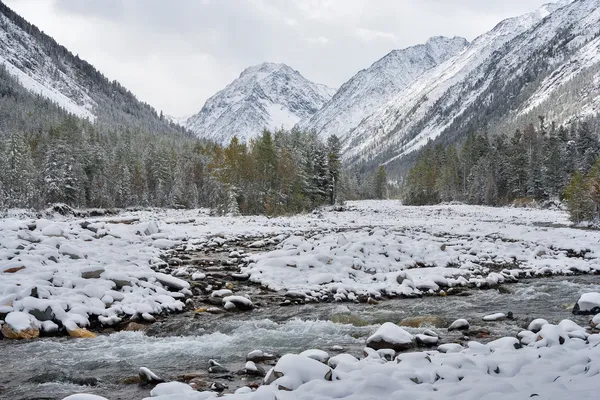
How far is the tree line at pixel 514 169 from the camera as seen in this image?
217ft

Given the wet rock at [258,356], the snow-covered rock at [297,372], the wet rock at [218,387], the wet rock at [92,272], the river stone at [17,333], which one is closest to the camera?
the snow-covered rock at [297,372]

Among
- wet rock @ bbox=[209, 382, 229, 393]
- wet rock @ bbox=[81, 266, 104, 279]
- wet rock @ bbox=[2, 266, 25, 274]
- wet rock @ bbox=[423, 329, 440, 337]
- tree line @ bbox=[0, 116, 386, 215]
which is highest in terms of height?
tree line @ bbox=[0, 116, 386, 215]

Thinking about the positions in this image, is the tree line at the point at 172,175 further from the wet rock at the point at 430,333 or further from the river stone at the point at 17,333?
the wet rock at the point at 430,333

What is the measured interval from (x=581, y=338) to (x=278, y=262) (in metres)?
10.9

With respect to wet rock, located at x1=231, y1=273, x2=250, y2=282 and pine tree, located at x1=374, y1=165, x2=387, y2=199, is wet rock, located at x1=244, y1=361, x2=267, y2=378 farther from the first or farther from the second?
pine tree, located at x1=374, y1=165, x2=387, y2=199

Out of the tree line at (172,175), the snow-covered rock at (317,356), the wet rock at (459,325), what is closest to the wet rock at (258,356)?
the snow-covered rock at (317,356)

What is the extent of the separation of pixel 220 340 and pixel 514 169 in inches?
3035

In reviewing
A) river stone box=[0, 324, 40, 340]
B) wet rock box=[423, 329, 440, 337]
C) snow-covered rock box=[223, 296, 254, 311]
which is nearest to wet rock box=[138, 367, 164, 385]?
river stone box=[0, 324, 40, 340]

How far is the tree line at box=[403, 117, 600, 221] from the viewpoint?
217 feet

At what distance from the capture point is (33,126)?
128 metres

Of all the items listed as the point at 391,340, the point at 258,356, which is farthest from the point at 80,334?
the point at 391,340

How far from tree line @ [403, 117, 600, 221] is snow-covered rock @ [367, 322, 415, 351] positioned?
169 ft

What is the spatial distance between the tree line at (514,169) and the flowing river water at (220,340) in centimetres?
4674

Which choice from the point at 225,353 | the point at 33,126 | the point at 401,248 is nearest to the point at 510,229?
the point at 401,248
